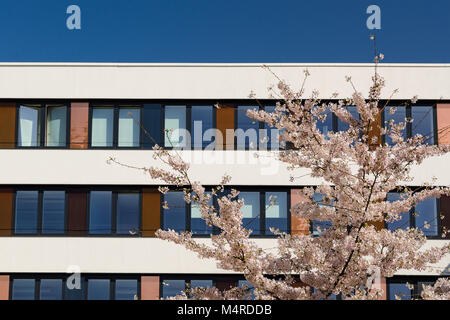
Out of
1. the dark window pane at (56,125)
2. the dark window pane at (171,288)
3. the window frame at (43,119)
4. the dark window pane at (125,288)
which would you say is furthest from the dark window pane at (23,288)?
the dark window pane at (56,125)

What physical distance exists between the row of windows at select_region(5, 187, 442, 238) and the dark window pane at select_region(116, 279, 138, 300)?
4.87 ft

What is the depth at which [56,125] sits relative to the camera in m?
21.1

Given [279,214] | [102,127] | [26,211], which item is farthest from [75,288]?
[279,214]

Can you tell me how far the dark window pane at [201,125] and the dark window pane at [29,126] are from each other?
5050 millimetres

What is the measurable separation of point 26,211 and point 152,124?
16.0 feet

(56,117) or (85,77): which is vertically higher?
(85,77)

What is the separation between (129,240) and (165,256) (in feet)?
4.07

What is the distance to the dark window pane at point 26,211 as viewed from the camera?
808 inches

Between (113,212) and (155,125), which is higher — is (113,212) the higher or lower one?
the lower one

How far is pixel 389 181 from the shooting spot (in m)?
9.68

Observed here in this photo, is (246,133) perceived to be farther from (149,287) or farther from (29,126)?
(29,126)

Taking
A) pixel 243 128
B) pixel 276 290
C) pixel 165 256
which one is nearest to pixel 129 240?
pixel 165 256
